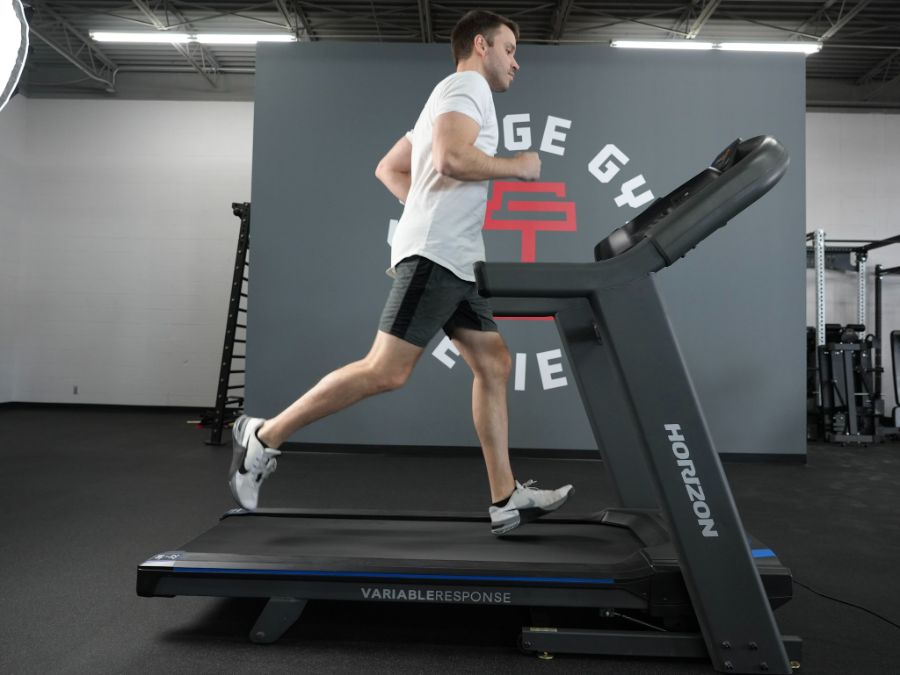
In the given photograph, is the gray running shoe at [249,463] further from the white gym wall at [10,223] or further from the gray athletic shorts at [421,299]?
the white gym wall at [10,223]

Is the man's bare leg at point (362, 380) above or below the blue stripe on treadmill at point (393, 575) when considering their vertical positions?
above

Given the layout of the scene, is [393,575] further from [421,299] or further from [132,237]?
[132,237]

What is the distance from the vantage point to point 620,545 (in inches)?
61.7

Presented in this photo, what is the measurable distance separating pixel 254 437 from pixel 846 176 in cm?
702

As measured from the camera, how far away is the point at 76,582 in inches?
65.8

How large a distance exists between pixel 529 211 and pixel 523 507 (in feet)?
8.79

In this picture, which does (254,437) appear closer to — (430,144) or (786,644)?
(430,144)

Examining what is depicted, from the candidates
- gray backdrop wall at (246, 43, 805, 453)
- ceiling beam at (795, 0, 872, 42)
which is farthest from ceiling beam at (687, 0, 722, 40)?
gray backdrop wall at (246, 43, 805, 453)

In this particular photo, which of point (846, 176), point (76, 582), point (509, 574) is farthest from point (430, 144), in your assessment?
point (846, 176)

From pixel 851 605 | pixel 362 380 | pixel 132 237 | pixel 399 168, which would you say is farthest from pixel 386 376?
pixel 132 237

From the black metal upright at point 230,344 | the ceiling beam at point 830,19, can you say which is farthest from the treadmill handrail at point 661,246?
the ceiling beam at point 830,19

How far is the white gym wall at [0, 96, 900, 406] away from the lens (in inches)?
257

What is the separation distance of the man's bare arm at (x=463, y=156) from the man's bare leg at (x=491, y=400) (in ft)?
1.40

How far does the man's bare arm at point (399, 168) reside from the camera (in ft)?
6.23
